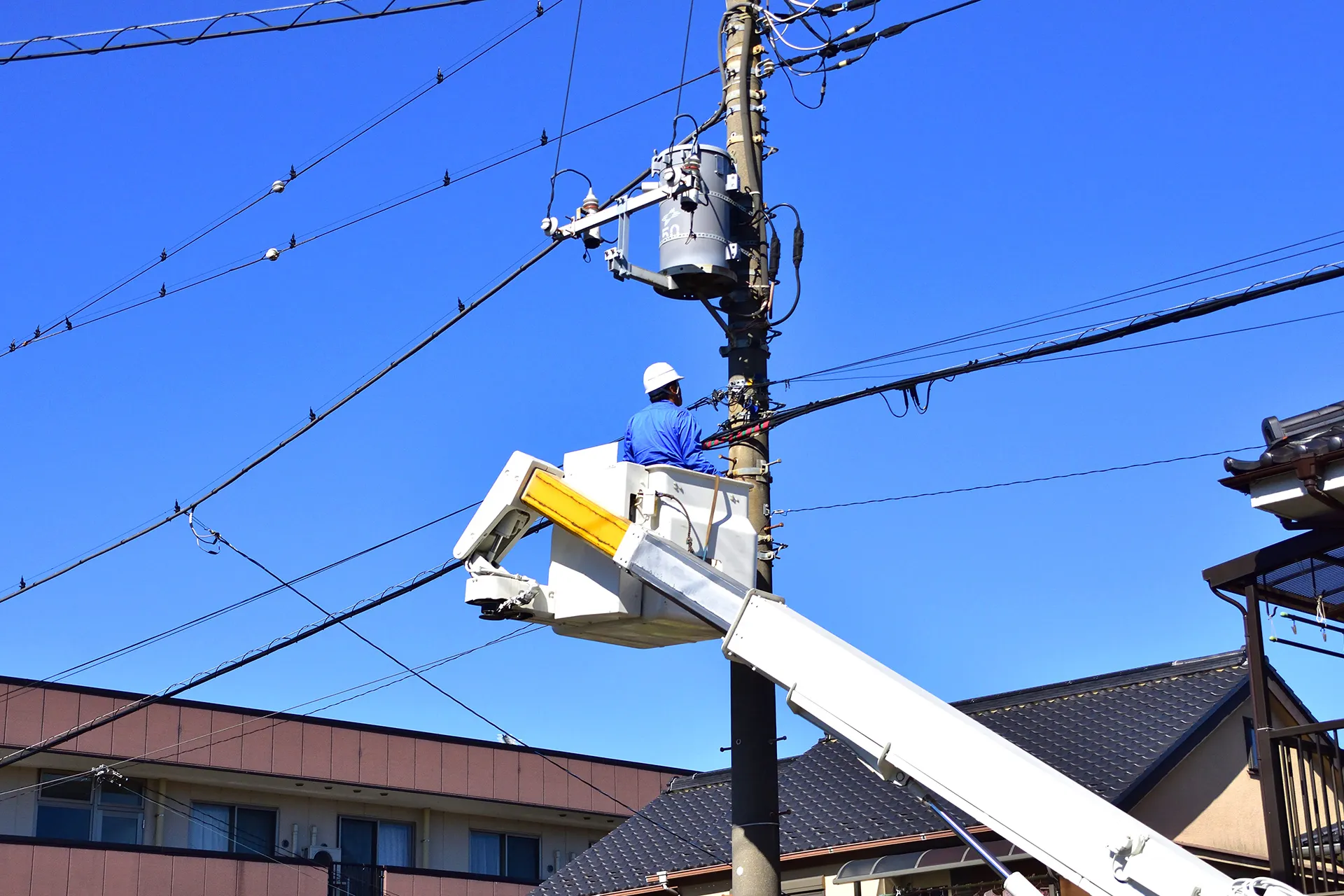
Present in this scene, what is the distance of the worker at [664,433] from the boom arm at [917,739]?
781 mm

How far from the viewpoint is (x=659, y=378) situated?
11.4m

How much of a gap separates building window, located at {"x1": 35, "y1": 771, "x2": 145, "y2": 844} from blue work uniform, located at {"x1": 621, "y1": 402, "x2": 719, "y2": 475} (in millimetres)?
17719

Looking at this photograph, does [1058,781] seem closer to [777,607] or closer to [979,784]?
[979,784]

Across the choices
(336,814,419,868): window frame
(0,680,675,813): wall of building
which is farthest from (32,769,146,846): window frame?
(336,814,419,868): window frame

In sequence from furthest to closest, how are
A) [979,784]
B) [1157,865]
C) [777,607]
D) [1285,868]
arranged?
1. [1285,868]
2. [777,607]
3. [979,784]
4. [1157,865]

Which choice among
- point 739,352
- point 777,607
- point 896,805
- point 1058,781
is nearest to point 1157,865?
point 1058,781

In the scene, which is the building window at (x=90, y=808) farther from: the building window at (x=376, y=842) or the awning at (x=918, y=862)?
the awning at (x=918, y=862)

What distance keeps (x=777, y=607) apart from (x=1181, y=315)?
10.9ft

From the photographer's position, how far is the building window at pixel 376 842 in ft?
94.3

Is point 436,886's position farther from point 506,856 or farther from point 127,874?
point 127,874

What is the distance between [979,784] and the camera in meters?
8.80

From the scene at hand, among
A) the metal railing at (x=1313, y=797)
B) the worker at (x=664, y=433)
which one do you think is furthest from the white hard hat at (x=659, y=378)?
the metal railing at (x=1313, y=797)

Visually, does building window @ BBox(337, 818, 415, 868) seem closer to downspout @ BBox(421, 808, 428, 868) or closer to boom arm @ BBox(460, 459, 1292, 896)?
downspout @ BBox(421, 808, 428, 868)

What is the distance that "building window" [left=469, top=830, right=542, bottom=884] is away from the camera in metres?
30.3
